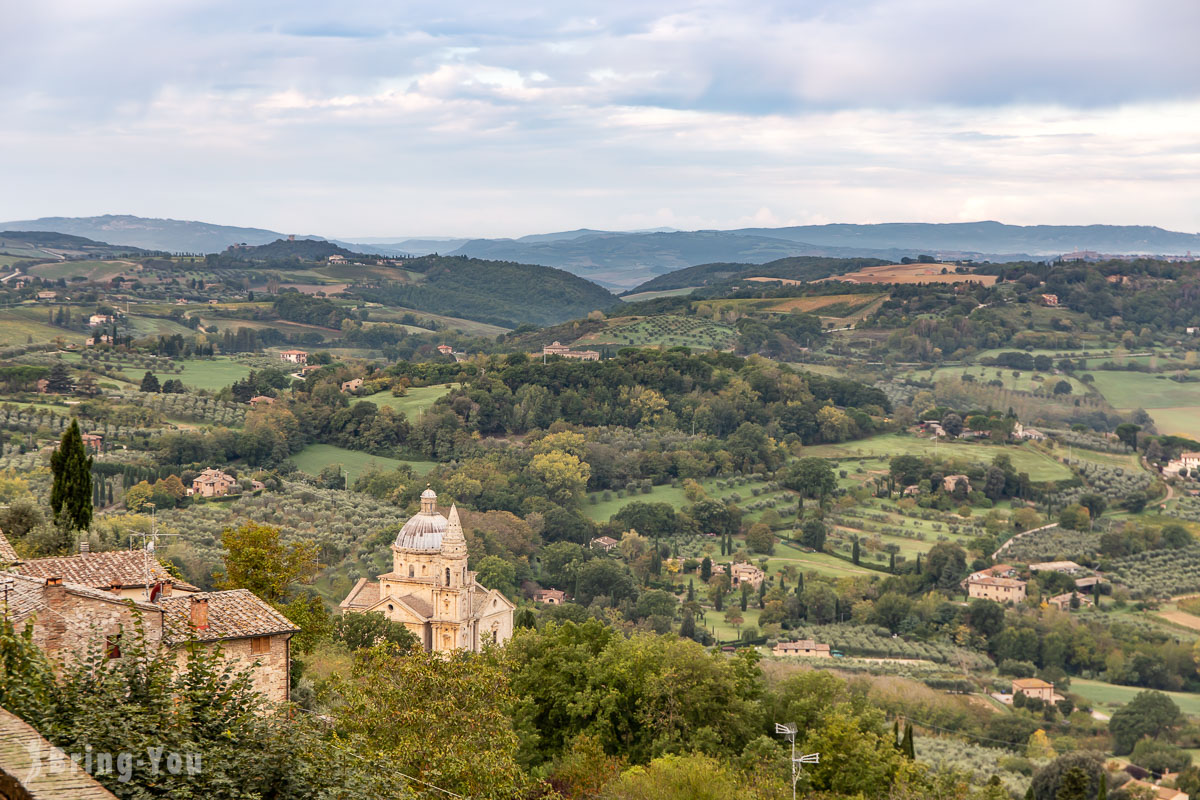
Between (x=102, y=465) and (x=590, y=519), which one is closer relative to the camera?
(x=102, y=465)

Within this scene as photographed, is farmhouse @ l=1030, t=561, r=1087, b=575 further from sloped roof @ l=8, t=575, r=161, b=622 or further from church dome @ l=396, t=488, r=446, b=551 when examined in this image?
sloped roof @ l=8, t=575, r=161, b=622

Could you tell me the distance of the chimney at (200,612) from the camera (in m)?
15.2

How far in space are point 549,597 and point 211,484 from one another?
23.4 m

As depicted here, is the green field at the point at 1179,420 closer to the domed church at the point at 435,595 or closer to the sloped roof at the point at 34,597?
the domed church at the point at 435,595

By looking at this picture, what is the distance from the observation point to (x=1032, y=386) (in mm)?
131125

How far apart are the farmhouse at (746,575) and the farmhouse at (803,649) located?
10494 millimetres

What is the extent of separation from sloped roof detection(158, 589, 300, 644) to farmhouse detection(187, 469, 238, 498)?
5742cm

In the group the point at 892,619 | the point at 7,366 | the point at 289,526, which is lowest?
the point at 892,619

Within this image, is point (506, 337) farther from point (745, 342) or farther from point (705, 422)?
point (705, 422)

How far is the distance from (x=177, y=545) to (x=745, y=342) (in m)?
108

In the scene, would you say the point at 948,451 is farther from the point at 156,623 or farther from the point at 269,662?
the point at 156,623

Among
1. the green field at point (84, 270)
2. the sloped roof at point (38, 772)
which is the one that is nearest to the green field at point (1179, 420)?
the sloped roof at point (38, 772)

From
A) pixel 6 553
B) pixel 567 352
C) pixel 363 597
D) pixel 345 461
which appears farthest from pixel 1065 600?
pixel 567 352

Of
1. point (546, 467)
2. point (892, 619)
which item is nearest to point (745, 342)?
point (546, 467)
